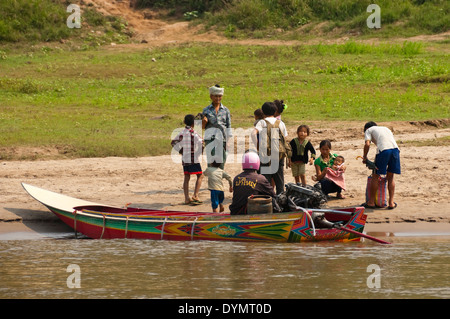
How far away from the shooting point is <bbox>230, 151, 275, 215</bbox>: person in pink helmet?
9109mm

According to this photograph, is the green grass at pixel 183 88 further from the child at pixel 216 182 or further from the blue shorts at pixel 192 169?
the child at pixel 216 182

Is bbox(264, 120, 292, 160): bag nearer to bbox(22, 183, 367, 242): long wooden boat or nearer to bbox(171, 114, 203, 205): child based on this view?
bbox(22, 183, 367, 242): long wooden boat

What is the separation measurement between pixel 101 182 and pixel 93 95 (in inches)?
371

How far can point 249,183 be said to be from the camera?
9.10 m

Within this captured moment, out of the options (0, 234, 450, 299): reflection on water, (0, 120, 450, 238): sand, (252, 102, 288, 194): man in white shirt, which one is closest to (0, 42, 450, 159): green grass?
(0, 120, 450, 238): sand

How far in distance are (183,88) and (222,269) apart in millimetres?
14165

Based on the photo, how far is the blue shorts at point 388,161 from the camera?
10273 millimetres

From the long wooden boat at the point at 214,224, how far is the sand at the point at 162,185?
37.6 inches

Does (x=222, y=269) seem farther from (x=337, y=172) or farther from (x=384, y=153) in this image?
(x=337, y=172)

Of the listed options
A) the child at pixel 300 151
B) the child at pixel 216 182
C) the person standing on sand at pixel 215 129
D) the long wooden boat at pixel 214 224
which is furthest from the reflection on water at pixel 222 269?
the child at pixel 300 151

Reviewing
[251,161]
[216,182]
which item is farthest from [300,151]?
[251,161]

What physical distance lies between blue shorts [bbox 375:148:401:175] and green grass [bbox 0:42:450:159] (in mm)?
5455
